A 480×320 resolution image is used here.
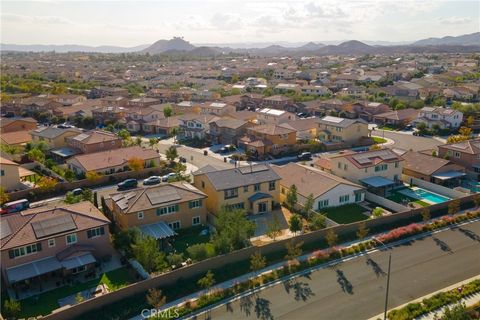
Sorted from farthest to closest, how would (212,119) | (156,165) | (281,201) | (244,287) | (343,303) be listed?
(212,119), (156,165), (281,201), (244,287), (343,303)

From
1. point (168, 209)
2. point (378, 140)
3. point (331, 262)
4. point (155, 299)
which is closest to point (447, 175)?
point (378, 140)

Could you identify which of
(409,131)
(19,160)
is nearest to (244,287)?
(19,160)

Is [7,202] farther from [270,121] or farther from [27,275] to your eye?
[270,121]

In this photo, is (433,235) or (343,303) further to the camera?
(433,235)

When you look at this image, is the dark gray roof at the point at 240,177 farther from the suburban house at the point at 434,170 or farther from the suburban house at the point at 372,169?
the suburban house at the point at 434,170

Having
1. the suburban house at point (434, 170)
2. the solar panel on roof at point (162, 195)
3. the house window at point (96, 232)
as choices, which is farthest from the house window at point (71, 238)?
the suburban house at point (434, 170)

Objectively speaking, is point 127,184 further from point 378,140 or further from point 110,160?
point 378,140

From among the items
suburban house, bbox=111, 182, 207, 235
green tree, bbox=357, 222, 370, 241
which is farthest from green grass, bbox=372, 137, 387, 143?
suburban house, bbox=111, 182, 207, 235
